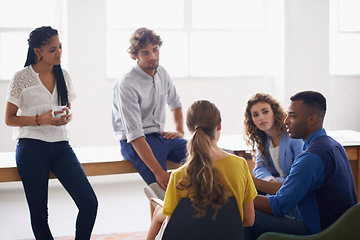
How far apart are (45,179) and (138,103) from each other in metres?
0.70

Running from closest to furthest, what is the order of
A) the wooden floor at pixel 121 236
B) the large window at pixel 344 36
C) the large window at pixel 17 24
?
1. the wooden floor at pixel 121 236
2. the large window at pixel 17 24
3. the large window at pixel 344 36

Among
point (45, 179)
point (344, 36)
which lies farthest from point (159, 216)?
point (344, 36)

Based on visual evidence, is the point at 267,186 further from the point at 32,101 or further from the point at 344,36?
the point at 344,36

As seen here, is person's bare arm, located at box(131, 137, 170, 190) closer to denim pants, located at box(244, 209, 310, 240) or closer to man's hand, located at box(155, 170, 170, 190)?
man's hand, located at box(155, 170, 170, 190)

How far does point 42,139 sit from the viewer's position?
103 inches

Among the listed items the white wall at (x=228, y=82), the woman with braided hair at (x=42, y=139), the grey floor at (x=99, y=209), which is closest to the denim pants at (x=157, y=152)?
the woman with braided hair at (x=42, y=139)

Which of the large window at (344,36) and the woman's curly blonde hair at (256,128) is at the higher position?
the large window at (344,36)

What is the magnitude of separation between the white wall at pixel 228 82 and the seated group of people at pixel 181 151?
93.1 inches

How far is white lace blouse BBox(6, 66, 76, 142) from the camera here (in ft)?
8.63

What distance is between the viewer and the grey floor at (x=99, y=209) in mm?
3877

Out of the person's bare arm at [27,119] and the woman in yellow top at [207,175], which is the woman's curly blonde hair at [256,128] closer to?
the woman in yellow top at [207,175]

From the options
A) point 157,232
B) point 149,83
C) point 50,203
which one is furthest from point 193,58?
point 157,232

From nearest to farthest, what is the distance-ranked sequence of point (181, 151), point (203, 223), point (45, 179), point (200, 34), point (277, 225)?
1. point (203, 223)
2. point (277, 225)
3. point (45, 179)
4. point (181, 151)
5. point (200, 34)

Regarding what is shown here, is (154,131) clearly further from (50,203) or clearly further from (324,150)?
(50,203)
